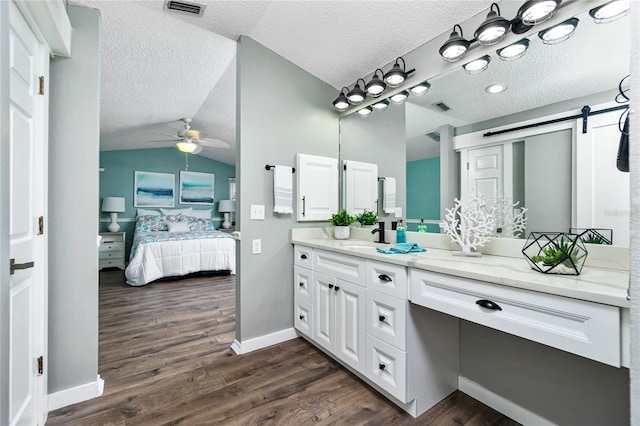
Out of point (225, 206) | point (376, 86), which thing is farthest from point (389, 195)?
point (225, 206)

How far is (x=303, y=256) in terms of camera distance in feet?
8.21

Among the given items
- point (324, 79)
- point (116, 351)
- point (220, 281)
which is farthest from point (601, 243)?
point (220, 281)

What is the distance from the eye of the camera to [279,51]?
2523mm

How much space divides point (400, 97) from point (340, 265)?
1.45 metres

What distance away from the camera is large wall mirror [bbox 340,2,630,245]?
4.46 ft

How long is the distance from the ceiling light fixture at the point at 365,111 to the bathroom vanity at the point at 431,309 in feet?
4.36

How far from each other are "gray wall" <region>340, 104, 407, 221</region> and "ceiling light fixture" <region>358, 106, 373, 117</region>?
0.13ft

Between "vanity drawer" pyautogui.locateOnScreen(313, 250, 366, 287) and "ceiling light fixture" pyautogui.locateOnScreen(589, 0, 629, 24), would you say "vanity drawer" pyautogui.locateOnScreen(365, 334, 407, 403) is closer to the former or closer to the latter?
"vanity drawer" pyautogui.locateOnScreen(313, 250, 366, 287)

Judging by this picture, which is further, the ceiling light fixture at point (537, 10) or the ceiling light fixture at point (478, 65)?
the ceiling light fixture at point (478, 65)

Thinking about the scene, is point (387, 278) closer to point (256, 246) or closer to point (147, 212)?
point (256, 246)

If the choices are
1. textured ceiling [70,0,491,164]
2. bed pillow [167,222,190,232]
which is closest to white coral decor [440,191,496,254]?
textured ceiling [70,0,491,164]

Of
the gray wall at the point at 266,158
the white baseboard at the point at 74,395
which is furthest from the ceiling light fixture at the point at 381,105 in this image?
the white baseboard at the point at 74,395

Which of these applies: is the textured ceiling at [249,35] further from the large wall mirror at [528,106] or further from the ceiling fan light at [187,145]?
the ceiling fan light at [187,145]

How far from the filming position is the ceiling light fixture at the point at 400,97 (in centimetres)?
233
